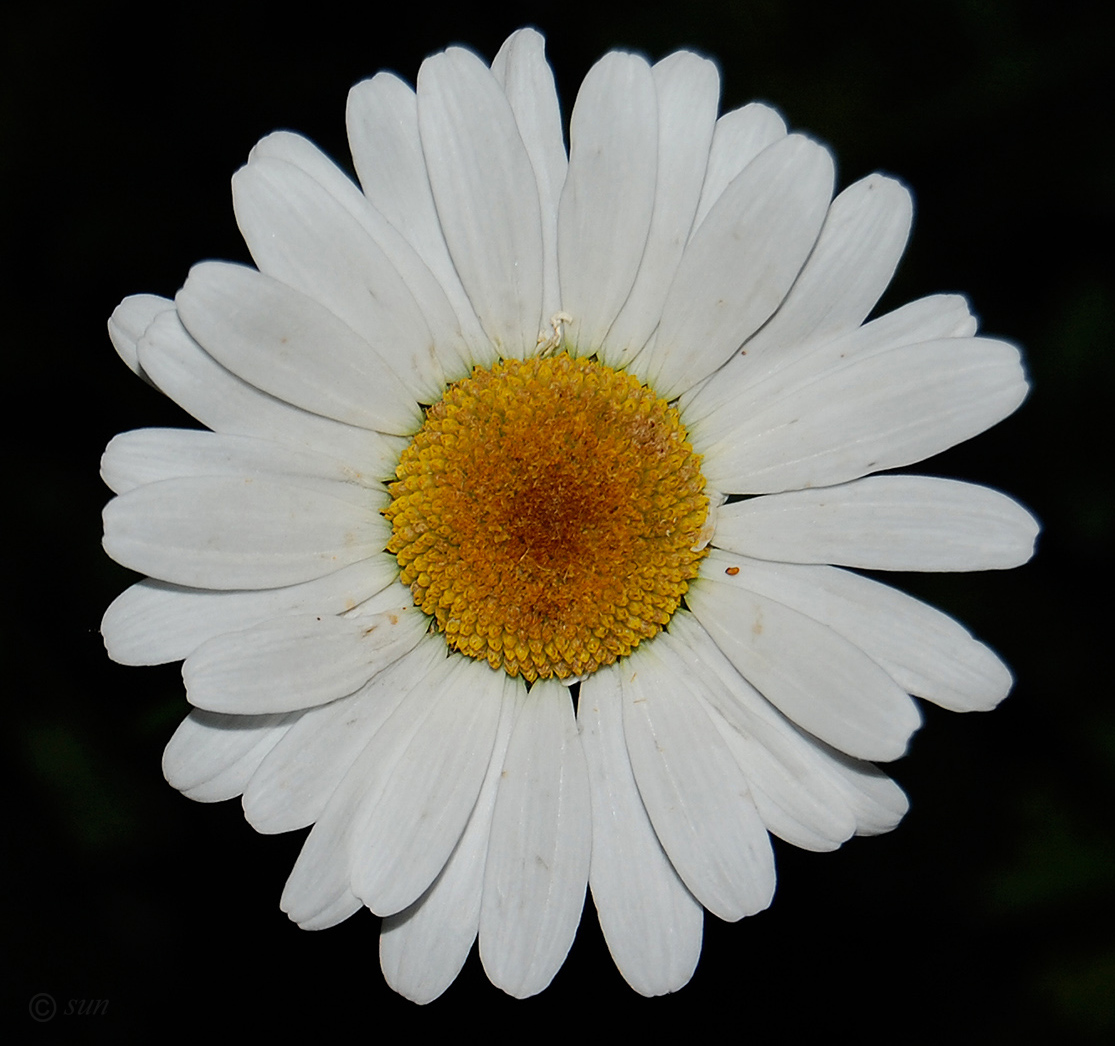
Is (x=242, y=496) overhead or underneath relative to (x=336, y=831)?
overhead

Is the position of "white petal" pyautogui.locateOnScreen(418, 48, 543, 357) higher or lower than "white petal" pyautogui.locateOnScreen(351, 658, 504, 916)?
higher

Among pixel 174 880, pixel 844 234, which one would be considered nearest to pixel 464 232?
pixel 844 234

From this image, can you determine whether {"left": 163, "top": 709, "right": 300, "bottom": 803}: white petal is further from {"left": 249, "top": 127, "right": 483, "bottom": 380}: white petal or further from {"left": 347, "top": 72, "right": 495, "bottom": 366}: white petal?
{"left": 347, "top": 72, "right": 495, "bottom": 366}: white petal

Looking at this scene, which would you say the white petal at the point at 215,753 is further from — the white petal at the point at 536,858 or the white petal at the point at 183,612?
the white petal at the point at 536,858

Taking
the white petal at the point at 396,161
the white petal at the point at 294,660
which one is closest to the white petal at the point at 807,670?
the white petal at the point at 294,660

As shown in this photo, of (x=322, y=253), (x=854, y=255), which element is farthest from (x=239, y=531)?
(x=854, y=255)

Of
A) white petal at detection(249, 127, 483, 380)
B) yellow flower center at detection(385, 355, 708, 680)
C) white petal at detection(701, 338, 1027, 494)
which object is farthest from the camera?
yellow flower center at detection(385, 355, 708, 680)

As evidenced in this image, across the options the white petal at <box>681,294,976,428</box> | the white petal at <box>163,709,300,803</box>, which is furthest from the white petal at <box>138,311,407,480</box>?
the white petal at <box>681,294,976,428</box>

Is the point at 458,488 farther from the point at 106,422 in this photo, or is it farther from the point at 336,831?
the point at 106,422
